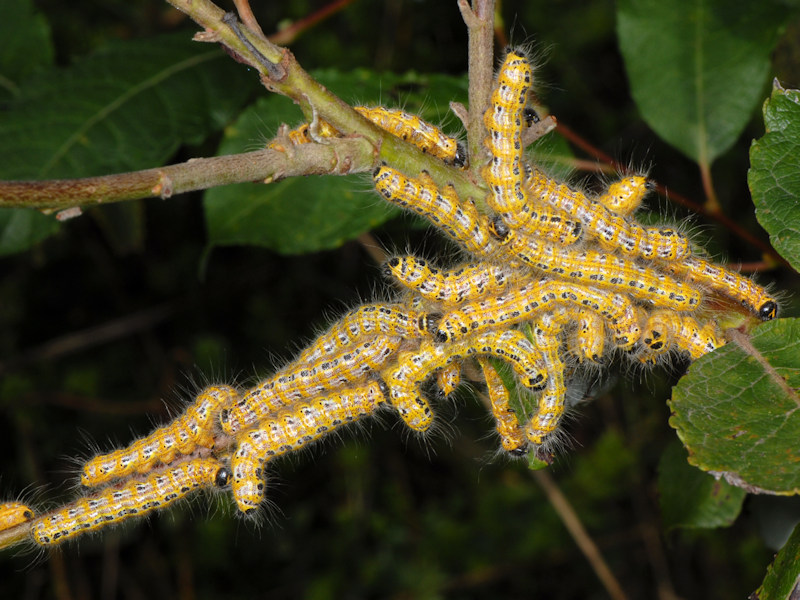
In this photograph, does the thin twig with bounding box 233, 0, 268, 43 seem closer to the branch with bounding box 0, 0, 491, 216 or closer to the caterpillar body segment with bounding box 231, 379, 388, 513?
the branch with bounding box 0, 0, 491, 216

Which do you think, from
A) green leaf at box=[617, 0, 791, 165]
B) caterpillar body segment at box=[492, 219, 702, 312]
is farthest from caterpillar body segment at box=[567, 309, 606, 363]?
green leaf at box=[617, 0, 791, 165]

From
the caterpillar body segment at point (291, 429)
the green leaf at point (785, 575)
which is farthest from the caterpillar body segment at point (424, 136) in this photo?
the green leaf at point (785, 575)

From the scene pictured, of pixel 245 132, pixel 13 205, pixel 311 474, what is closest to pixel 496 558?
pixel 311 474

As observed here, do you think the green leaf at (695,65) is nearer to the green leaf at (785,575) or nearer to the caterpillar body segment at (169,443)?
the green leaf at (785,575)

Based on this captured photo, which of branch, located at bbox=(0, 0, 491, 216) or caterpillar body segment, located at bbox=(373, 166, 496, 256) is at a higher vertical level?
branch, located at bbox=(0, 0, 491, 216)

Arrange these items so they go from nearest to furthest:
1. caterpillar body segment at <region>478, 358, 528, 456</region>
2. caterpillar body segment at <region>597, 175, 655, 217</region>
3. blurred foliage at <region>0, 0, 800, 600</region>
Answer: caterpillar body segment at <region>597, 175, 655, 217</region> < caterpillar body segment at <region>478, 358, 528, 456</region> < blurred foliage at <region>0, 0, 800, 600</region>

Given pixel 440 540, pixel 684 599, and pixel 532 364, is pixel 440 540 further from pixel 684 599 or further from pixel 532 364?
pixel 532 364

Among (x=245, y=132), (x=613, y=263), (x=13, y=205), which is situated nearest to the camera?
(x=13, y=205)
